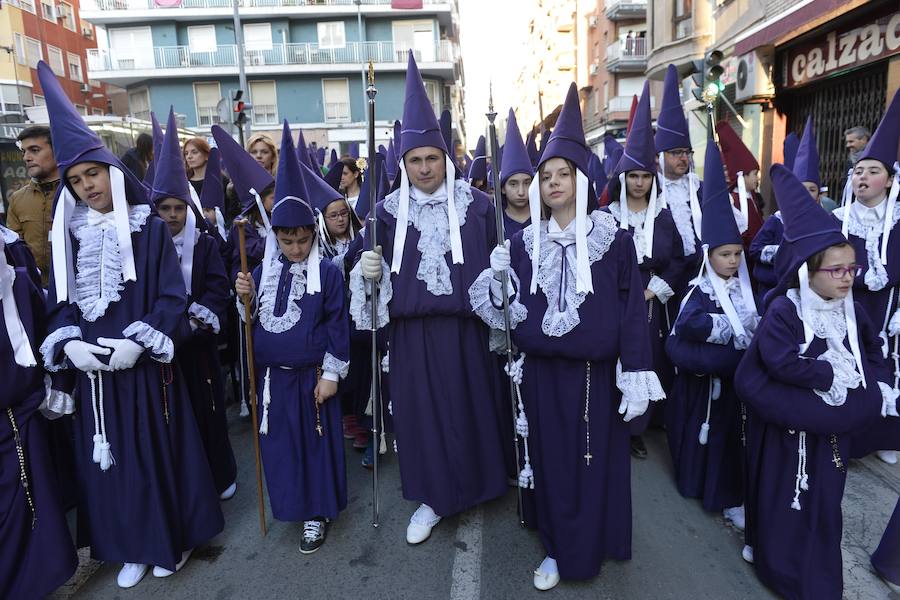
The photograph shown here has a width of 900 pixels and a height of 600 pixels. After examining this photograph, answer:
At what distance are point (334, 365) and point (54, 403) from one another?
4.44 feet

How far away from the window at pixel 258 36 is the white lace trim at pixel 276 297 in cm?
3481

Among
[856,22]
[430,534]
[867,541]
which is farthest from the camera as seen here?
[856,22]

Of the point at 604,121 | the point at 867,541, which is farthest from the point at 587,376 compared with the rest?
the point at 604,121

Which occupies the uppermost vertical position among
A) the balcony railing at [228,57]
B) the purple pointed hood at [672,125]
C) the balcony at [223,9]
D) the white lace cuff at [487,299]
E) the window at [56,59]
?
the balcony at [223,9]

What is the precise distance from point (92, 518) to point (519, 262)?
2.57m

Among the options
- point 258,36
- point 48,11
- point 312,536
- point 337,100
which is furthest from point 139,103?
point 312,536

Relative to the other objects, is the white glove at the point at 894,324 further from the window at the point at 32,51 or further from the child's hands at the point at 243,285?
the window at the point at 32,51

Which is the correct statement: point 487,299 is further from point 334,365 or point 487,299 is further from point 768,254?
point 768,254

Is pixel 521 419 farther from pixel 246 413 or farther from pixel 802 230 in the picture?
pixel 246 413

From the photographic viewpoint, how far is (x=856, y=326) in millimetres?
2777

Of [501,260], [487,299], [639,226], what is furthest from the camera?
[639,226]

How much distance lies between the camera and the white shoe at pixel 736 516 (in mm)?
3404

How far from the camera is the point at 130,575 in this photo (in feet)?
10.0

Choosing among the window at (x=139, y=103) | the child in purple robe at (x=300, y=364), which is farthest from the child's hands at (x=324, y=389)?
the window at (x=139, y=103)
